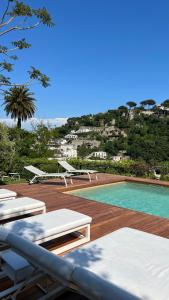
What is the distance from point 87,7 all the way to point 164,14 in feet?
12.9

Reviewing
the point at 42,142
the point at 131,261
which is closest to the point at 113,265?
the point at 131,261

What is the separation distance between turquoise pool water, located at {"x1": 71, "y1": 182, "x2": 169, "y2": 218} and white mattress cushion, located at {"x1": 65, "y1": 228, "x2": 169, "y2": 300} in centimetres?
449

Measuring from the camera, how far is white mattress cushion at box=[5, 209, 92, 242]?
3.45m

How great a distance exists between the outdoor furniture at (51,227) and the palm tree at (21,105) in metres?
24.5

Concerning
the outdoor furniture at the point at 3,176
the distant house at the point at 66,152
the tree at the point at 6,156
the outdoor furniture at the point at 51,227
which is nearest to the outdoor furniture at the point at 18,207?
the outdoor furniture at the point at 51,227

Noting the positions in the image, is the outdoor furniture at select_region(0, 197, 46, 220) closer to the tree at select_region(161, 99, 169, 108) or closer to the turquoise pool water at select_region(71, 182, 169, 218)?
the turquoise pool water at select_region(71, 182, 169, 218)

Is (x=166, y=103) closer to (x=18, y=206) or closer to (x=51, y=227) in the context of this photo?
(x=18, y=206)

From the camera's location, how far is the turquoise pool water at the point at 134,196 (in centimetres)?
799

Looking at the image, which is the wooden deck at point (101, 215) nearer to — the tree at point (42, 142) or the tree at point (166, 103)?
the tree at point (42, 142)

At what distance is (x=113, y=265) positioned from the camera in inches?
102

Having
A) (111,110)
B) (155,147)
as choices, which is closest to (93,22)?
(155,147)

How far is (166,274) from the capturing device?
7.93 ft

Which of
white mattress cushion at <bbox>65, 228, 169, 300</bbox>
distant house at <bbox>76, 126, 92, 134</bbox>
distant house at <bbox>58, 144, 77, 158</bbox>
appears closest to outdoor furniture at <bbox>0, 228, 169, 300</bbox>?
white mattress cushion at <bbox>65, 228, 169, 300</bbox>

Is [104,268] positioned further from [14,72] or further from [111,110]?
[111,110]
